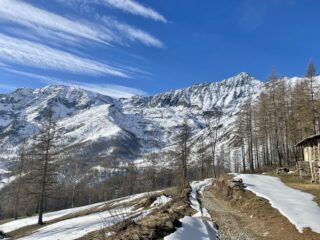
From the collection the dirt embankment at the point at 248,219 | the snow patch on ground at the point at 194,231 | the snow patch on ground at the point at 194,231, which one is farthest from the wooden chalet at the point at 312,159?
the snow patch on ground at the point at 194,231

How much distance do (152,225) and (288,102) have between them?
58.4m

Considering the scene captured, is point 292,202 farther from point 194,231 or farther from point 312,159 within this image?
point 312,159

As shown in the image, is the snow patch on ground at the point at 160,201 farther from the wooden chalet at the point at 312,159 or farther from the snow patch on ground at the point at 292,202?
the wooden chalet at the point at 312,159

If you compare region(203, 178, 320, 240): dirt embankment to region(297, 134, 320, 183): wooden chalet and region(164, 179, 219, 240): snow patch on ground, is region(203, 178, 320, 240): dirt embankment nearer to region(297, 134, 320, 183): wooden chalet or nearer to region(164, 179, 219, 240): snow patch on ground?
region(164, 179, 219, 240): snow patch on ground

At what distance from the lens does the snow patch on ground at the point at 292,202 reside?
21.9m

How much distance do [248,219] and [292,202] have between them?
3.49m

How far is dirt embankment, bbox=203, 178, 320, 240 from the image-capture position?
20797 millimetres

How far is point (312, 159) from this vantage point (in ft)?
136

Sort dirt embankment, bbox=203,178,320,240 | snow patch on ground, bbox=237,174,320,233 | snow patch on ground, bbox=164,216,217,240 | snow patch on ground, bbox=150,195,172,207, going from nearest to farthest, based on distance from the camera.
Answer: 1. snow patch on ground, bbox=164,216,217,240
2. dirt embankment, bbox=203,178,320,240
3. snow patch on ground, bbox=237,174,320,233
4. snow patch on ground, bbox=150,195,172,207

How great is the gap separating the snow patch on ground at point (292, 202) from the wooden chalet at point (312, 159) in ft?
12.1

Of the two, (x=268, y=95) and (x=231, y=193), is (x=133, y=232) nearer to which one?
(x=231, y=193)

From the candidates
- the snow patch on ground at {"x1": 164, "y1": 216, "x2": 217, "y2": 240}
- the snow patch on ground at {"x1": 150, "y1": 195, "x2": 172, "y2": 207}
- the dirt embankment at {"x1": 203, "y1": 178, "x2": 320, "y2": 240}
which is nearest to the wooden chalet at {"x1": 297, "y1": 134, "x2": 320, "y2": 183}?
Result: the dirt embankment at {"x1": 203, "y1": 178, "x2": 320, "y2": 240}

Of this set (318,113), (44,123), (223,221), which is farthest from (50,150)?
(318,113)

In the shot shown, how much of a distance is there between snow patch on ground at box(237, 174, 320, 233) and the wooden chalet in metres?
3.69
